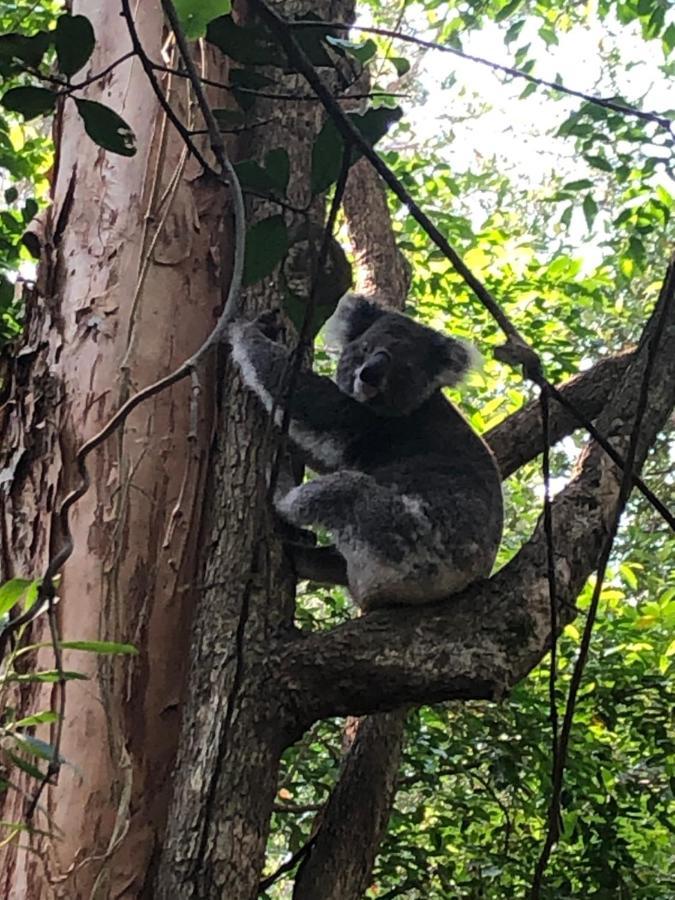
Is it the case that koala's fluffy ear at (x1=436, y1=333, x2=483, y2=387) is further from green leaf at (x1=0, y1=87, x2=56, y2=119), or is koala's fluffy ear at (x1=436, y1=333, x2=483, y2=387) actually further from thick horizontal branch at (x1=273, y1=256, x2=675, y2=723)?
green leaf at (x1=0, y1=87, x2=56, y2=119)

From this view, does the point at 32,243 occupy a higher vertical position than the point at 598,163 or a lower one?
lower

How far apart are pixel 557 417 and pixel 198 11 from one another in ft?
7.36

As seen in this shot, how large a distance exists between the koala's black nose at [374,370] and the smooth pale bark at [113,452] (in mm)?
708

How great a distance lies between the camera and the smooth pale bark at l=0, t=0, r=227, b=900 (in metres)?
2.08

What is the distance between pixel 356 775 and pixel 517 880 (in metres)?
0.81

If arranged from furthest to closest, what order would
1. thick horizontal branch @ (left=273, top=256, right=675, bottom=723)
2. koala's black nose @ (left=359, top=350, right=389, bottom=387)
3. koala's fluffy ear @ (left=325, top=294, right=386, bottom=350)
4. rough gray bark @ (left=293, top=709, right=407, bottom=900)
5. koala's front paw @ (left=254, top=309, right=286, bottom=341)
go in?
koala's fluffy ear @ (left=325, top=294, right=386, bottom=350)
koala's black nose @ (left=359, top=350, right=389, bottom=387)
koala's front paw @ (left=254, top=309, right=286, bottom=341)
rough gray bark @ (left=293, top=709, right=407, bottom=900)
thick horizontal branch @ (left=273, top=256, right=675, bottom=723)

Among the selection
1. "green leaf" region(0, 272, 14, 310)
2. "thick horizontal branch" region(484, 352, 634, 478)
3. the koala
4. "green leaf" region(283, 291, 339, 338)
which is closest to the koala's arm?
the koala

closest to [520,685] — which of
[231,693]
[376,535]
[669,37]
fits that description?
[376,535]

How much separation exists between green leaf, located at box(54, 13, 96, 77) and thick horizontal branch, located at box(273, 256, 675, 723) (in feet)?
4.67

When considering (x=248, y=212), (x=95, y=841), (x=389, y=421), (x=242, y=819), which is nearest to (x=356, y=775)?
(x=242, y=819)

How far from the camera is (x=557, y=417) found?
10.3ft

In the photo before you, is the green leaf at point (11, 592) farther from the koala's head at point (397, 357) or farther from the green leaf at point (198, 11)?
the koala's head at point (397, 357)

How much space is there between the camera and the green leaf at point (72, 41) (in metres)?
1.09

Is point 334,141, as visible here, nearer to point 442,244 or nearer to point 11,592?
point 442,244
